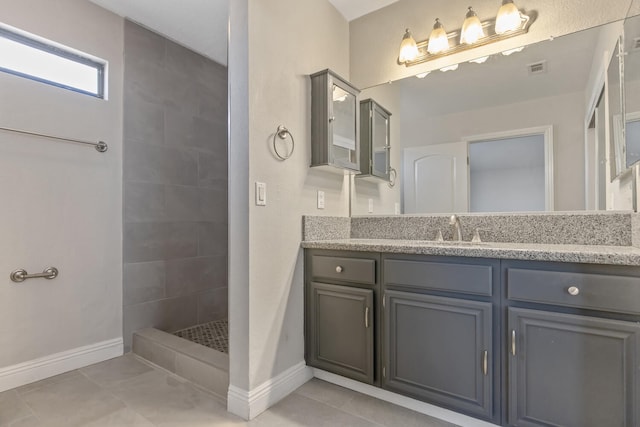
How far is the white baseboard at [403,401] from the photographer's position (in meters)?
1.49

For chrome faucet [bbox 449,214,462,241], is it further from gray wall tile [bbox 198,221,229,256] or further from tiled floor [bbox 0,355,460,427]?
gray wall tile [bbox 198,221,229,256]

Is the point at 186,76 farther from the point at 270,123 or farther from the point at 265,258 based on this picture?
the point at 265,258

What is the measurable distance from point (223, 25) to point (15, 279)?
7.10 ft

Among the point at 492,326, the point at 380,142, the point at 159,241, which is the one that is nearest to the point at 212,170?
the point at 159,241

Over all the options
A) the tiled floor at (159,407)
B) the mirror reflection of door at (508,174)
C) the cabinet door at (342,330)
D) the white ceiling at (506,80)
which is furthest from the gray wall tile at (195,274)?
the mirror reflection of door at (508,174)

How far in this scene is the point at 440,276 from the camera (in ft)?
4.80

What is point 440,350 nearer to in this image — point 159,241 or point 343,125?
point 343,125

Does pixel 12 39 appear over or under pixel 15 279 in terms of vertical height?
over

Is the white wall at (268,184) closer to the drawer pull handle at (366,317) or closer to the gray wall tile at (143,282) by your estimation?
the drawer pull handle at (366,317)

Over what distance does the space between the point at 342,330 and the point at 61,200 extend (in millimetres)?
1918

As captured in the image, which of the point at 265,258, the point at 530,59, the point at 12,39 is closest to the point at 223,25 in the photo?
the point at 12,39

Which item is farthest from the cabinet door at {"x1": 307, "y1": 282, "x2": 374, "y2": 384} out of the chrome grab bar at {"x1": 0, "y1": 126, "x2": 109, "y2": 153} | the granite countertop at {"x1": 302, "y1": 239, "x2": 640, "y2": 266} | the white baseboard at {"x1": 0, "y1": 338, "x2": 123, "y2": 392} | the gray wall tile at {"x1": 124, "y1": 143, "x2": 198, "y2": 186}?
the chrome grab bar at {"x1": 0, "y1": 126, "x2": 109, "y2": 153}

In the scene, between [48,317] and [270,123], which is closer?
[270,123]

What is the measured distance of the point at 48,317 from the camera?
6.52ft
